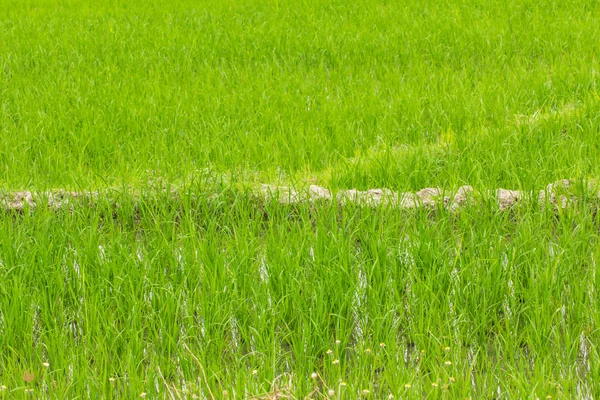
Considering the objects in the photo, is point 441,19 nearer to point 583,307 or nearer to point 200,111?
point 200,111

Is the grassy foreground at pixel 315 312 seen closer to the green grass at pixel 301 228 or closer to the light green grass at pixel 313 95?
the green grass at pixel 301 228

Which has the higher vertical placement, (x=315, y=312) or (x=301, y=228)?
(x=315, y=312)

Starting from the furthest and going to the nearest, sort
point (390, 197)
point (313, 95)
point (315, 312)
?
point (313, 95) → point (390, 197) → point (315, 312)

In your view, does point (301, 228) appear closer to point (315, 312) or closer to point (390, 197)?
point (390, 197)

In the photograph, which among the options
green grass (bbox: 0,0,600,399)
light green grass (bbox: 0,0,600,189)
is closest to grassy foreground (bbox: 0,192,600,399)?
green grass (bbox: 0,0,600,399)

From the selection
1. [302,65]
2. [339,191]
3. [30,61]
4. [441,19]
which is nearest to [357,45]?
[302,65]

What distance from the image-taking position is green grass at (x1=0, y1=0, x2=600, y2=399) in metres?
2.38

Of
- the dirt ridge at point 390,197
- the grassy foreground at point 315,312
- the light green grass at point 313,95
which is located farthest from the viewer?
the light green grass at point 313,95

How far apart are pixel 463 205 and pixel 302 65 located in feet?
9.40

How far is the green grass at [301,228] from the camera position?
238 centimetres

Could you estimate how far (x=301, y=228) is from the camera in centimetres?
338

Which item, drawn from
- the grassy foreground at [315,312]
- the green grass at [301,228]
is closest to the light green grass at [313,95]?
the green grass at [301,228]

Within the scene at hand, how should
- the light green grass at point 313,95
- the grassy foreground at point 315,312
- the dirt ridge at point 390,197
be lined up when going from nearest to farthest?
the grassy foreground at point 315,312
the dirt ridge at point 390,197
the light green grass at point 313,95

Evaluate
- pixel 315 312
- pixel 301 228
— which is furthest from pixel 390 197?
pixel 315 312
